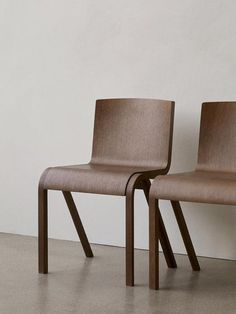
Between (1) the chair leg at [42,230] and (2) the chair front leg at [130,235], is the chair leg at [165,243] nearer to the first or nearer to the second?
(2) the chair front leg at [130,235]

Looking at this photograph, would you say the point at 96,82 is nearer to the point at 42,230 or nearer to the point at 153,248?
the point at 42,230

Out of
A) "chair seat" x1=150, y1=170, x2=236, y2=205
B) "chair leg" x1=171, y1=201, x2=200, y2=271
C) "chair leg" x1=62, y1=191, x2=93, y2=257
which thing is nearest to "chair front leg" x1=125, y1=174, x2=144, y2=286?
"chair seat" x1=150, y1=170, x2=236, y2=205

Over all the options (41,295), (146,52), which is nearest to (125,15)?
(146,52)

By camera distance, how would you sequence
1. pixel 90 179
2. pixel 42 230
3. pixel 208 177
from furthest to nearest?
pixel 42 230 < pixel 90 179 < pixel 208 177

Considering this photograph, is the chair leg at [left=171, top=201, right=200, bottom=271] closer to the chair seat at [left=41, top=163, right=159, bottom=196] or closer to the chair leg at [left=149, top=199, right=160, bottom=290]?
the chair seat at [left=41, top=163, right=159, bottom=196]

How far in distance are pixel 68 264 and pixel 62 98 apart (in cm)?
97

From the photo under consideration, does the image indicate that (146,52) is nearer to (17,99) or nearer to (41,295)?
(17,99)

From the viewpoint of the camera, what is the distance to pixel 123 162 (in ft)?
11.9

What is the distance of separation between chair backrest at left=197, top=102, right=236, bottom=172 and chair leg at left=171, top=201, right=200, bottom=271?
0.20 metres

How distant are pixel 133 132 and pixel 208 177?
0.66 metres

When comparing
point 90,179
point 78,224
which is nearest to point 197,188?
point 90,179

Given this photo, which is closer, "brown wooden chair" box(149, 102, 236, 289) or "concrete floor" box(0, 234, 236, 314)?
"concrete floor" box(0, 234, 236, 314)

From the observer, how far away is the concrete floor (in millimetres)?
2805

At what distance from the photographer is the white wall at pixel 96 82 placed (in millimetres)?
3693
